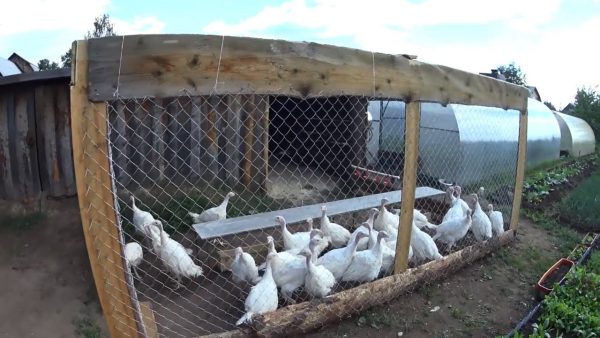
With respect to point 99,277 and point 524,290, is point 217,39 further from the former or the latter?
point 524,290

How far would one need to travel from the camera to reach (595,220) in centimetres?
642

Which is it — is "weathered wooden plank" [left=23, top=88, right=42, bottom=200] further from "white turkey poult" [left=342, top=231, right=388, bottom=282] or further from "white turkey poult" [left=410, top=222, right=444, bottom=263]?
"white turkey poult" [left=410, top=222, right=444, bottom=263]

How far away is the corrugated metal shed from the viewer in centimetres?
1412

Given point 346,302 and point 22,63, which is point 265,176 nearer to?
point 346,302

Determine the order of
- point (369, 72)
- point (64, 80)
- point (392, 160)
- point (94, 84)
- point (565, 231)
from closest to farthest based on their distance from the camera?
point (94, 84)
point (369, 72)
point (64, 80)
point (565, 231)
point (392, 160)

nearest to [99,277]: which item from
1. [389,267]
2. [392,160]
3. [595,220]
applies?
[389,267]

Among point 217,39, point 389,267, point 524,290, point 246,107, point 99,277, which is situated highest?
point 217,39

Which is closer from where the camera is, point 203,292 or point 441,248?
point 203,292

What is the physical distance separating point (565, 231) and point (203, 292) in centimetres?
530

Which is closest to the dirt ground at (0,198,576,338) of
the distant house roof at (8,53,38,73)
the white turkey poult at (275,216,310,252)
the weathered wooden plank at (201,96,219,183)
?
the white turkey poult at (275,216,310,252)

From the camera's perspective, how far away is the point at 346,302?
3420mm

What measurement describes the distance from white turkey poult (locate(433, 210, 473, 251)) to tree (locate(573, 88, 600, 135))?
731 inches

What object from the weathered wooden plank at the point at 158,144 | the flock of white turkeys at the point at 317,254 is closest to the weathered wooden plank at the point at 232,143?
the weathered wooden plank at the point at 158,144

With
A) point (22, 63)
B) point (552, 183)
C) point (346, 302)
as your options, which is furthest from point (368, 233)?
point (22, 63)
